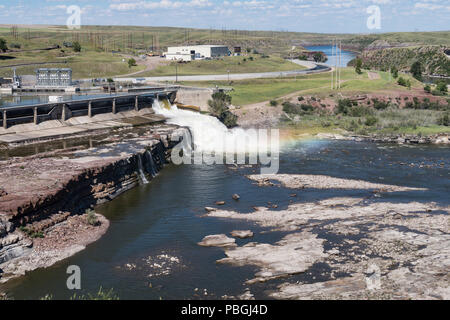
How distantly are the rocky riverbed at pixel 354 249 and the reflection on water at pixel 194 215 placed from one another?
1458 millimetres

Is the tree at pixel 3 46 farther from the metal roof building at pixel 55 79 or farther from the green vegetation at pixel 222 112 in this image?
the green vegetation at pixel 222 112

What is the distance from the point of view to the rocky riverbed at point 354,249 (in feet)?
109

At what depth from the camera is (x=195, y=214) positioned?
157 feet

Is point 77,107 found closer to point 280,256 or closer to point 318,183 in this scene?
point 318,183

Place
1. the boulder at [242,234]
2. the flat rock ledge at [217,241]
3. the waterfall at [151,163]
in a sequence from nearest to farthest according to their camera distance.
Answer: the flat rock ledge at [217,241]
the boulder at [242,234]
the waterfall at [151,163]

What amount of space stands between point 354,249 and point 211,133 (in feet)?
144

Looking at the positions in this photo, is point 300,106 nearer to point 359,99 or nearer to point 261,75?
point 359,99

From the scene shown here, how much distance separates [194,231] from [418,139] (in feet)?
166

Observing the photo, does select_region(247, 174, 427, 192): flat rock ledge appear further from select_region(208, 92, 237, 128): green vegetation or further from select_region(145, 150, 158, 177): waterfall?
select_region(208, 92, 237, 128): green vegetation

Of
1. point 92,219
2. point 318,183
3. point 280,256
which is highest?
point 318,183

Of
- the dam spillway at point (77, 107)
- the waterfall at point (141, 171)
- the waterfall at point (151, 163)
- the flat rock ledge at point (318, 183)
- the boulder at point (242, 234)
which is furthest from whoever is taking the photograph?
the dam spillway at point (77, 107)

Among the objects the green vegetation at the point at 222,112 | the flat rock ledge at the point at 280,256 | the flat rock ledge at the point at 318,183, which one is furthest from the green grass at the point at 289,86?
the flat rock ledge at the point at 280,256
